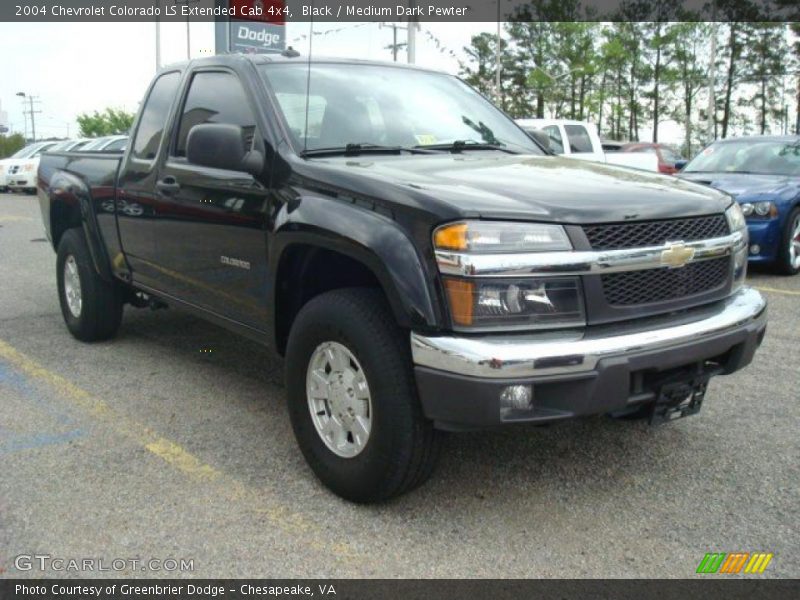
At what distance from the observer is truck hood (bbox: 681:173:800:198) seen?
8508 mm

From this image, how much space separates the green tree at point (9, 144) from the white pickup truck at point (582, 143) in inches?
1882

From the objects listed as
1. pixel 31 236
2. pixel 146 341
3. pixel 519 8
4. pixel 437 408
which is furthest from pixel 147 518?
pixel 519 8

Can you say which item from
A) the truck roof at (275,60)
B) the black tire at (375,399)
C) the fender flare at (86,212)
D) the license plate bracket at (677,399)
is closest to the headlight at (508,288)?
the black tire at (375,399)

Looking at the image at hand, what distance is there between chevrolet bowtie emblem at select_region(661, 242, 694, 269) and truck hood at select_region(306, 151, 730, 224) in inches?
4.9

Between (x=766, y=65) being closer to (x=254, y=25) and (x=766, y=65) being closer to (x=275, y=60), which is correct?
(x=254, y=25)

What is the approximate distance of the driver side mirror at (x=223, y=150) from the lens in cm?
362

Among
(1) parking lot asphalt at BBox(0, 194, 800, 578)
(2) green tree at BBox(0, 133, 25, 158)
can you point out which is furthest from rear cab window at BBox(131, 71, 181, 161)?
(2) green tree at BBox(0, 133, 25, 158)

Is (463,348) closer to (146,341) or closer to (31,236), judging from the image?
(146,341)

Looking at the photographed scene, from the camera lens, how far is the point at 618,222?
298 cm

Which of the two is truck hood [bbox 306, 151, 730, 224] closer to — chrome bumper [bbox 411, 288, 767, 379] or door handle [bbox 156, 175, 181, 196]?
chrome bumper [bbox 411, 288, 767, 379]

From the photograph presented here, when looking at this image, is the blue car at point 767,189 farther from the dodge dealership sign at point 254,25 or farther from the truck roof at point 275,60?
the dodge dealership sign at point 254,25

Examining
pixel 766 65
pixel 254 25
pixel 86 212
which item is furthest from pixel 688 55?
pixel 86 212

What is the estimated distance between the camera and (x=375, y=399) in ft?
9.91

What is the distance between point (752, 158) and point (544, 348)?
7974mm
